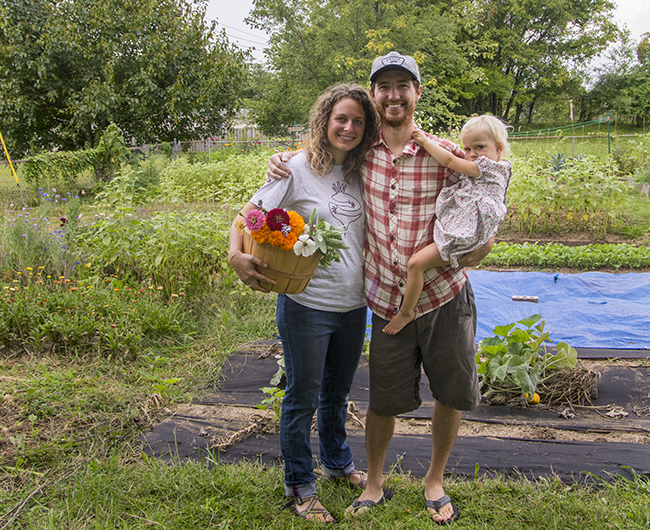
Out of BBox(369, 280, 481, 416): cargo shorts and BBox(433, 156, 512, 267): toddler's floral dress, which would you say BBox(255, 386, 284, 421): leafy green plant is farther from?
BBox(433, 156, 512, 267): toddler's floral dress

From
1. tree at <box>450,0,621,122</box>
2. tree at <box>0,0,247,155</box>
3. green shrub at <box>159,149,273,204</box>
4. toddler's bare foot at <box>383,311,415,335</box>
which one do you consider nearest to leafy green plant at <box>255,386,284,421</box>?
toddler's bare foot at <box>383,311,415,335</box>

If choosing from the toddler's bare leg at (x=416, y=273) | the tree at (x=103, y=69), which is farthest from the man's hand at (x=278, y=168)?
the tree at (x=103, y=69)

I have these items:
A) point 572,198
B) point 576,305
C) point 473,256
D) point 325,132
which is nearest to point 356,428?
point 473,256

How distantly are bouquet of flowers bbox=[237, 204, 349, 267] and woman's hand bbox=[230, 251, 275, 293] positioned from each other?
3.1 inches

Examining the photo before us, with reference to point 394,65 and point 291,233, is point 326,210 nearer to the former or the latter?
point 291,233

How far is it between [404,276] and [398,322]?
167mm

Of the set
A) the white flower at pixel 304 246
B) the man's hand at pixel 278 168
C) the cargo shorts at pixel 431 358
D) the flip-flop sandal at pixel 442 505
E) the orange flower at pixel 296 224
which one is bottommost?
the flip-flop sandal at pixel 442 505

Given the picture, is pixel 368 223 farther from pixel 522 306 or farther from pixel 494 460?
pixel 522 306

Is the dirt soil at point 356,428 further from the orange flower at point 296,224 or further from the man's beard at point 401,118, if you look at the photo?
the man's beard at point 401,118

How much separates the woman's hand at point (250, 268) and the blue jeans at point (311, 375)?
0.56 ft

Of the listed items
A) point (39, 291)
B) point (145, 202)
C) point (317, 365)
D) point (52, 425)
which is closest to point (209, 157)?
point (145, 202)

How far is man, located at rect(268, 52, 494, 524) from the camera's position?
171 cm

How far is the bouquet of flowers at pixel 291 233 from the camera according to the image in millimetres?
1558

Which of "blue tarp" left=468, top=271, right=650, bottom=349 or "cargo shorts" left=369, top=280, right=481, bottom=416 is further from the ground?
"cargo shorts" left=369, top=280, right=481, bottom=416
